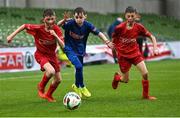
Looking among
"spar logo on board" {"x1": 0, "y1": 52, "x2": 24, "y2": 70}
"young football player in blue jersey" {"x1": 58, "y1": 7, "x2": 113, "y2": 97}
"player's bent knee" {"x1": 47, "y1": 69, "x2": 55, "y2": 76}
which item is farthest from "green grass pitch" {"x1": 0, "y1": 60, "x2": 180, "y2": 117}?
"spar logo on board" {"x1": 0, "y1": 52, "x2": 24, "y2": 70}

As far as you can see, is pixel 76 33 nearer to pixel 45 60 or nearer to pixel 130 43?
pixel 45 60

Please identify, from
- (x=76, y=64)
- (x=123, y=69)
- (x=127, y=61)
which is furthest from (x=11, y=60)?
(x=76, y=64)

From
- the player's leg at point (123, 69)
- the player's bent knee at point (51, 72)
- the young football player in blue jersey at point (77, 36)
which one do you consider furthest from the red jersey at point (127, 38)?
the player's bent knee at point (51, 72)

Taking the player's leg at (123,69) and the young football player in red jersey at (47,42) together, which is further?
the player's leg at (123,69)

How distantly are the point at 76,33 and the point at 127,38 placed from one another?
1.16 meters

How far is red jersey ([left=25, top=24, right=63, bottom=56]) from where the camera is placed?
43.3 ft

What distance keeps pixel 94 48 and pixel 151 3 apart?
71.6 ft

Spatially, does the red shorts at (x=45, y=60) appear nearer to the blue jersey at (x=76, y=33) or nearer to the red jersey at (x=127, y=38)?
the blue jersey at (x=76, y=33)

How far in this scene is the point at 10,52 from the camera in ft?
83.8

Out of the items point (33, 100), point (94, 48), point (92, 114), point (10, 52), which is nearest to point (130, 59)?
point (33, 100)

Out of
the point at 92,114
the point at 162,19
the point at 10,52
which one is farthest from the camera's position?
the point at 162,19

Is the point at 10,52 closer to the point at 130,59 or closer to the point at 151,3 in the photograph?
the point at 130,59

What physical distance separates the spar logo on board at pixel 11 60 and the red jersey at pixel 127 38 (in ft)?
38.8

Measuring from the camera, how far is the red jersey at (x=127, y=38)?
13.8 meters
